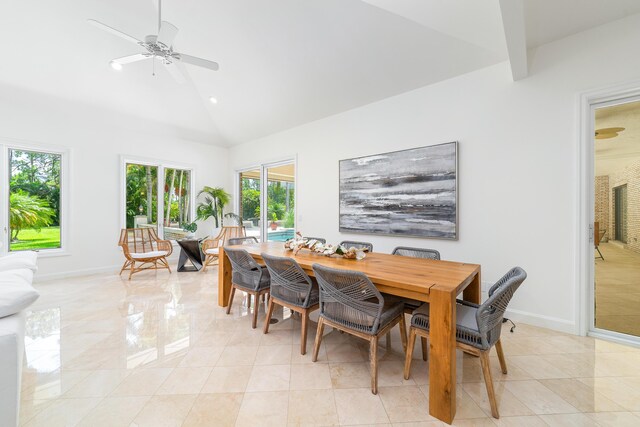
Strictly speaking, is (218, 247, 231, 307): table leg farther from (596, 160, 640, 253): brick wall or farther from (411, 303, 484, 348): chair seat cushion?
(596, 160, 640, 253): brick wall

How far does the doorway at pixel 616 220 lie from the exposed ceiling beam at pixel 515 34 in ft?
2.43

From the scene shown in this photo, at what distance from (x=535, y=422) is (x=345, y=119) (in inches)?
155

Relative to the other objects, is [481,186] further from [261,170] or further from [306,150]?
[261,170]

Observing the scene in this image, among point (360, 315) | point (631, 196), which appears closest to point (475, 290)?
point (360, 315)

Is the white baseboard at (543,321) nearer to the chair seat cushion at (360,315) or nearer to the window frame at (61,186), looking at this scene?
the chair seat cushion at (360,315)

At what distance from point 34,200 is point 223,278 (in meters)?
3.77

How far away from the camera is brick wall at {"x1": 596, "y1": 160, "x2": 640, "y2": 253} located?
7.89ft

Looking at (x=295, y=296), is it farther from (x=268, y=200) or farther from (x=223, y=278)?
(x=268, y=200)

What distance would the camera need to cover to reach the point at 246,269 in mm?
2760

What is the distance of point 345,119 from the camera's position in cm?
429

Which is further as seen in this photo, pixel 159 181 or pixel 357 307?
pixel 159 181

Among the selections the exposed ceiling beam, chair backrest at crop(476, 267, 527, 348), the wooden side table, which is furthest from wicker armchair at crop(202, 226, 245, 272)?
the exposed ceiling beam

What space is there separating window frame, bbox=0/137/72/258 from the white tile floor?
6.90ft

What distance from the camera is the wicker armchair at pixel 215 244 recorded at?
16.9 ft
